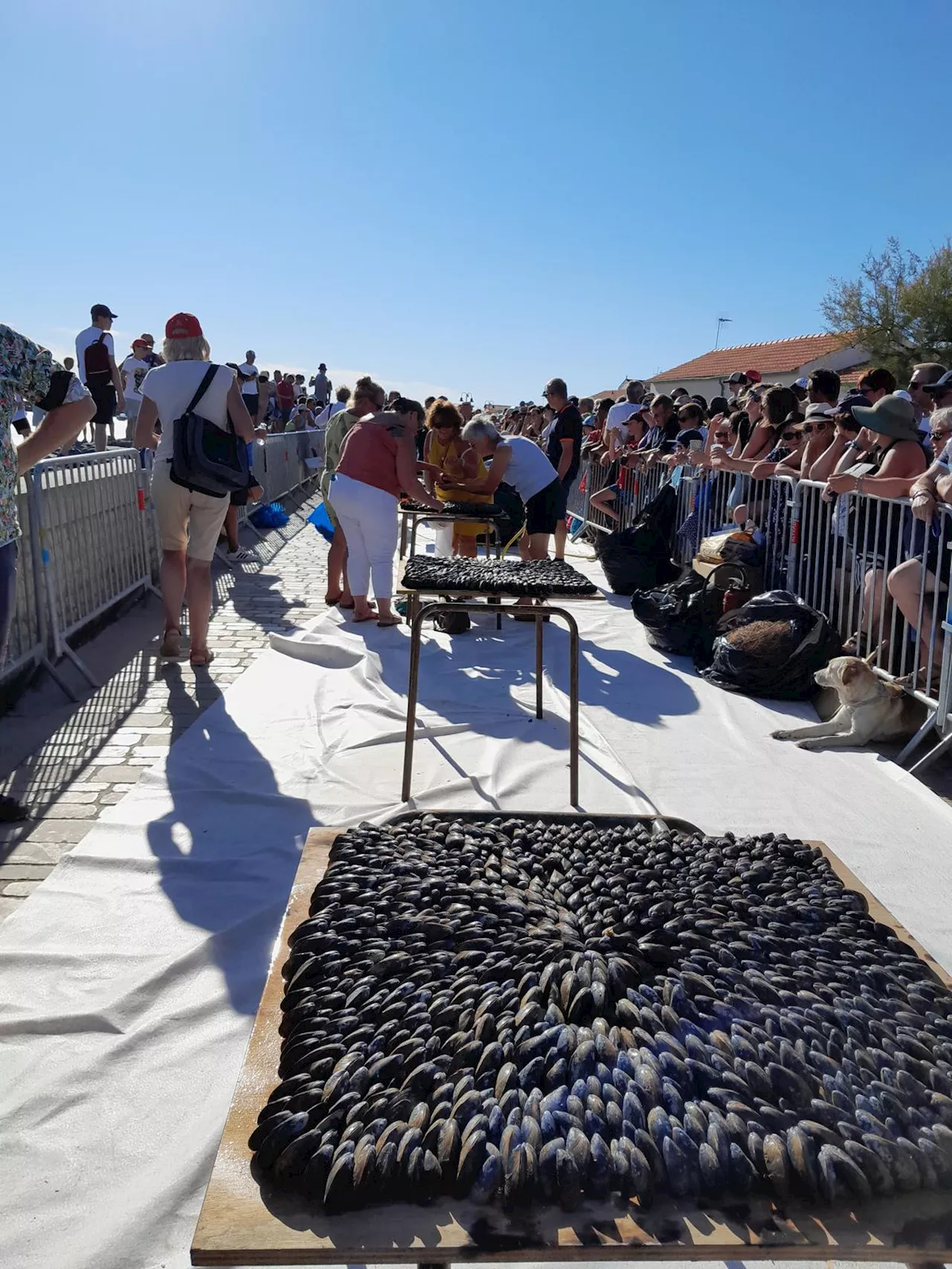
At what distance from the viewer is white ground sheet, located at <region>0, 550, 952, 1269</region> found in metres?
2.31

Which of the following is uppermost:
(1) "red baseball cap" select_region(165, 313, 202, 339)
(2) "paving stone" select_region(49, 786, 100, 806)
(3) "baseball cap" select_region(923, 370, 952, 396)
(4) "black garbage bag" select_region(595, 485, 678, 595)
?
(1) "red baseball cap" select_region(165, 313, 202, 339)

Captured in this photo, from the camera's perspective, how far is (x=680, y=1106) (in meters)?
1.57

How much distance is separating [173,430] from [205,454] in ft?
1.14

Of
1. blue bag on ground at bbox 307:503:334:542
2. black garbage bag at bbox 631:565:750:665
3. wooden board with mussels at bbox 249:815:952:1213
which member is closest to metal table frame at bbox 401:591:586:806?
wooden board with mussels at bbox 249:815:952:1213

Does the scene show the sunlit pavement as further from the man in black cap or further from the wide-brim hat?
the wide-brim hat

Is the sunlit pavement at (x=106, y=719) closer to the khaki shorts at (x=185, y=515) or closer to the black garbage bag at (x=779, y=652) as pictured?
the khaki shorts at (x=185, y=515)

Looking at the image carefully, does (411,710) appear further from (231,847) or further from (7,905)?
(7,905)

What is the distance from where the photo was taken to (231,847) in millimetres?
4020

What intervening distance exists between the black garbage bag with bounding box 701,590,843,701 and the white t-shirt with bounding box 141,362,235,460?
354 centimetres

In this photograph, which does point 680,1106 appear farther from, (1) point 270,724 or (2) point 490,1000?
(1) point 270,724

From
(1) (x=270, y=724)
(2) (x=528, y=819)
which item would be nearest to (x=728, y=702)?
(1) (x=270, y=724)

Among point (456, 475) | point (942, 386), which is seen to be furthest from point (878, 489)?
point (456, 475)

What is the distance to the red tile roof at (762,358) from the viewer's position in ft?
137

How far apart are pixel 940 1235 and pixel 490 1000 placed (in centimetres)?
78
